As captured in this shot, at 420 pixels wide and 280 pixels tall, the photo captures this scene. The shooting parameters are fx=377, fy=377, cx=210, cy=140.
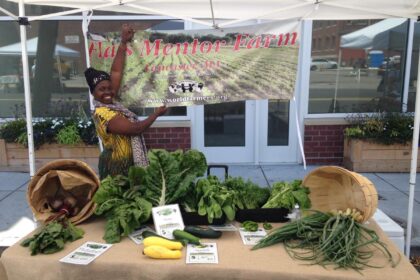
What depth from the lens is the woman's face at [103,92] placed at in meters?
2.68

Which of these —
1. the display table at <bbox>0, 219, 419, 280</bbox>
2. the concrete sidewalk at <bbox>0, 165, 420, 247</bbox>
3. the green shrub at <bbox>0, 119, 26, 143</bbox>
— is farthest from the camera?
the green shrub at <bbox>0, 119, 26, 143</bbox>

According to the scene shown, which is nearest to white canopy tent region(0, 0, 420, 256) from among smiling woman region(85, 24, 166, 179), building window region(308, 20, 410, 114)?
smiling woman region(85, 24, 166, 179)

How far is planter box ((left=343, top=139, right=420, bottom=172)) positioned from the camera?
5.61m

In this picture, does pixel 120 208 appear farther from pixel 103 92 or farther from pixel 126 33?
pixel 126 33

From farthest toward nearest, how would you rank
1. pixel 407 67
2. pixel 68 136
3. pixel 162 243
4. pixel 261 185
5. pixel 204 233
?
pixel 407 67 < pixel 68 136 < pixel 261 185 < pixel 204 233 < pixel 162 243

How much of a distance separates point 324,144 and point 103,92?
4306mm

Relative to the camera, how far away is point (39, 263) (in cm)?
188

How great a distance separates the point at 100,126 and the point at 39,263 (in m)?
1.04

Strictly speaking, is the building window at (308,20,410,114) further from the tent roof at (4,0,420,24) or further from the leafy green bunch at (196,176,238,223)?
the leafy green bunch at (196,176,238,223)

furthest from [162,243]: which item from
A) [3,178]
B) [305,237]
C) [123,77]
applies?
[3,178]

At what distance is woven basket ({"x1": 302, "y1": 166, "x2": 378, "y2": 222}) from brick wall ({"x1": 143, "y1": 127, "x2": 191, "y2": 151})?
3.75 meters

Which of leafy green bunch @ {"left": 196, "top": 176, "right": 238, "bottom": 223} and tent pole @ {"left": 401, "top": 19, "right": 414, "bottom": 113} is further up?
tent pole @ {"left": 401, "top": 19, "right": 414, "bottom": 113}

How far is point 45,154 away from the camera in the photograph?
5.73 metres

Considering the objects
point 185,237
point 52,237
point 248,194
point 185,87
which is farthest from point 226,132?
point 52,237
